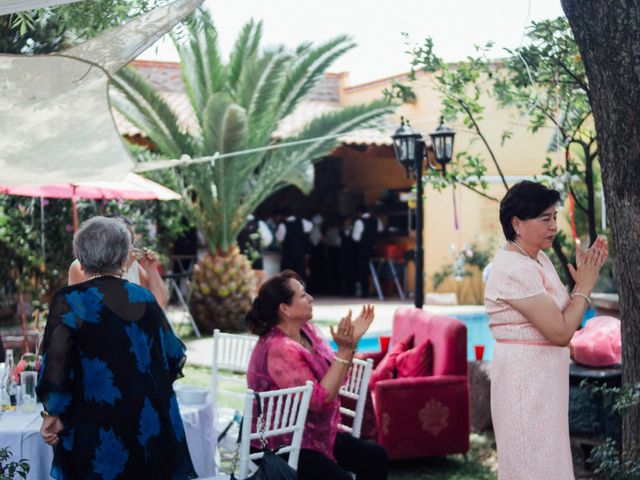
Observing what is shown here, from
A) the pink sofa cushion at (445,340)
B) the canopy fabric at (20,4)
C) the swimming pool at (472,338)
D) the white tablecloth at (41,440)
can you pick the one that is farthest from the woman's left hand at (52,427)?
the swimming pool at (472,338)

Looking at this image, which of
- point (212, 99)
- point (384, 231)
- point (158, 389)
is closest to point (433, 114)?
point (384, 231)

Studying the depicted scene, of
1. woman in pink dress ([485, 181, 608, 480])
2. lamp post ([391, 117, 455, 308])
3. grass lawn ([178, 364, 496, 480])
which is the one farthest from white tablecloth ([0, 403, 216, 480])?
lamp post ([391, 117, 455, 308])

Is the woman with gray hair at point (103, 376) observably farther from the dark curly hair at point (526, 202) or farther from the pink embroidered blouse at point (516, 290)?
the dark curly hair at point (526, 202)

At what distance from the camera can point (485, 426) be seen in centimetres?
684

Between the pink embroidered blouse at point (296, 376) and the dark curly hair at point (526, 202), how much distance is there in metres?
1.09

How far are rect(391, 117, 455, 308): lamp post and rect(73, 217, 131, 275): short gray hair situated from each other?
16.6ft

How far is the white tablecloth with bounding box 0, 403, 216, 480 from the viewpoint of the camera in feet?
12.2

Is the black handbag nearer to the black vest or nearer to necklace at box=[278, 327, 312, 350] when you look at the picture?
necklace at box=[278, 327, 312, 350]

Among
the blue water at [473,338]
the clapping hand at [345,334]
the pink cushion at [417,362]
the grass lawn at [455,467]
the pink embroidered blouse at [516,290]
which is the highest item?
the pink embroidered blouse at [516,290]

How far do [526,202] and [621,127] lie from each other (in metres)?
0.44

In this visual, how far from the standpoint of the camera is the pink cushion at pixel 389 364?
6062mm

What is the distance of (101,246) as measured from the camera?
322 centimetres

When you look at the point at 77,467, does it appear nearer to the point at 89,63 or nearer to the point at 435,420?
the point at 89,63

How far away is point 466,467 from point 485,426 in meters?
0.88
